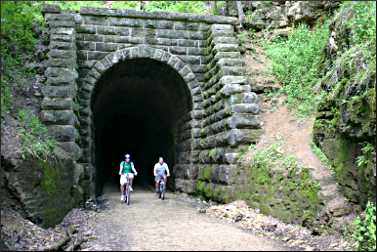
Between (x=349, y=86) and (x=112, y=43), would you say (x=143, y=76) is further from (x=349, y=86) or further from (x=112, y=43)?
(x=349, y=86)

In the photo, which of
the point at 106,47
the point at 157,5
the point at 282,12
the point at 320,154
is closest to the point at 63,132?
the point at 106,47

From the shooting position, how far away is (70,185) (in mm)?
9594

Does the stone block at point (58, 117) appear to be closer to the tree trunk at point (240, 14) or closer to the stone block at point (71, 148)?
the stone block at point (71, 148)

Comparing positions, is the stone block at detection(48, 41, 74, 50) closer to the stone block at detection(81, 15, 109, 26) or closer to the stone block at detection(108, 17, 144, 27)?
the stone block at detection(81, 15, 109, 26)

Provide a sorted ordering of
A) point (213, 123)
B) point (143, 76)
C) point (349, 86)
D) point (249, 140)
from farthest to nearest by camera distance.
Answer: point (143, 76), point (213, 123), point (249, 140), point (349, 86)

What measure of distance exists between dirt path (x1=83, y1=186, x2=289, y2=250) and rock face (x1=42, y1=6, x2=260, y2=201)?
1865 millimetres

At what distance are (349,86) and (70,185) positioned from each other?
20.5ft

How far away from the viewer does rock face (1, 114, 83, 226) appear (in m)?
6.96

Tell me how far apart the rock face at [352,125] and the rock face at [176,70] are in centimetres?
271

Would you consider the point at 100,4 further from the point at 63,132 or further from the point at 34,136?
the point at 34,136

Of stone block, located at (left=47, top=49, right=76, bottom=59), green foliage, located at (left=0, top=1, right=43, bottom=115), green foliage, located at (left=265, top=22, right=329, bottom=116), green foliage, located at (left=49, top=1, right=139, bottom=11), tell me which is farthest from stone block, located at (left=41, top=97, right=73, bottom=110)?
green foliage, located at (left=49, top=1, right=139, bottom=11)

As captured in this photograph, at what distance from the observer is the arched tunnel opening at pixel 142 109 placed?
47.6 feet

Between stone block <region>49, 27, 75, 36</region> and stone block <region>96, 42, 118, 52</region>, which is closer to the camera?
stone block <region>49, 27, 75, 36</region>

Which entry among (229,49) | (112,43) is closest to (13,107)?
(112,43)
